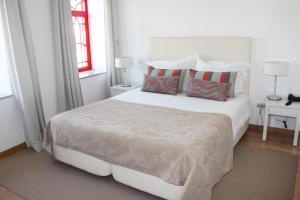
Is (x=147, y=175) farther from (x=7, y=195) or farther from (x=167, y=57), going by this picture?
(x=167, y=57)

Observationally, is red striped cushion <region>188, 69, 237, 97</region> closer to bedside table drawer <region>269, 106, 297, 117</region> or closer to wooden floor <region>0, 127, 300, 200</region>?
bedside table drawer <region>269, 106, 297, 117</region>

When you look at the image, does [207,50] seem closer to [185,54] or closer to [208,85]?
[185,54]

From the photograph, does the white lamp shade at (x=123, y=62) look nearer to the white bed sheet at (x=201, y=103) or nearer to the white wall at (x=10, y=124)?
the white bed sheet at (x=201, y=103)

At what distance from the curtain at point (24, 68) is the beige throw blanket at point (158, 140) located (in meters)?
0.54

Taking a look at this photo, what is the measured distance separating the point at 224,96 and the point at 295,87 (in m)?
1.02

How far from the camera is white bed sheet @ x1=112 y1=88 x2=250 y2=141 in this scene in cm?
302

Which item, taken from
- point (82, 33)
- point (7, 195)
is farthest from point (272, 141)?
point (82, 33)

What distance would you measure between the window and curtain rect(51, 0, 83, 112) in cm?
74

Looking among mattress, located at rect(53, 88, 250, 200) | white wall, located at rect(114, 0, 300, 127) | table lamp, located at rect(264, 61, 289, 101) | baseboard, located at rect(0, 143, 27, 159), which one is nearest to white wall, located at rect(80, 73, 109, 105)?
white wall, located at rect(114, 0, 300, 127)

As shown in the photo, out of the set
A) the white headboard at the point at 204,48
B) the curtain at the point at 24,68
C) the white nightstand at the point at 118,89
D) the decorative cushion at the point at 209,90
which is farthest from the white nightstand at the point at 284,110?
the curtain at the point at 24,68

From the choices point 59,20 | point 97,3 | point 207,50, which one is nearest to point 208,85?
point 207,50

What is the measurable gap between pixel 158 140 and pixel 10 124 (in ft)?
6.91

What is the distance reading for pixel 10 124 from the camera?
3320 millimetres

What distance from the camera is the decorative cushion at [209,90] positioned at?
333cm
